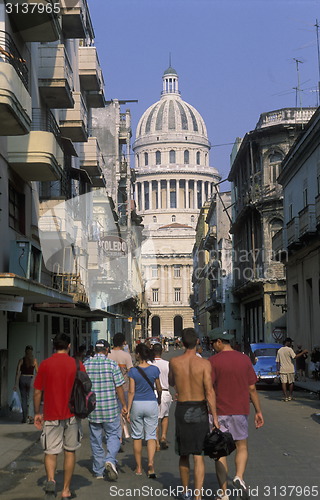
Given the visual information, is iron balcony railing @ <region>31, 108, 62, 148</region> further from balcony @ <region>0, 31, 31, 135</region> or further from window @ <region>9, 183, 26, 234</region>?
balcony @ <region>0, 31, 31, 135</region>

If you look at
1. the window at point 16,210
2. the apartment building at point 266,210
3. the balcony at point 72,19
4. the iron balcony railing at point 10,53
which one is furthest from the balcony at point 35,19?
the apartment building at point 266,210

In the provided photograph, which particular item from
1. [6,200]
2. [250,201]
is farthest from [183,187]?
[6,200]

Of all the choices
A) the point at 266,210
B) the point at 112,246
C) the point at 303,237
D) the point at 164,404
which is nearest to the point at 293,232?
the point at 303,237

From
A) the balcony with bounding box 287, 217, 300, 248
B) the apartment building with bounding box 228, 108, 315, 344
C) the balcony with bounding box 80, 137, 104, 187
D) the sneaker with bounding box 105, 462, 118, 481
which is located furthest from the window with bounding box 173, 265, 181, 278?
the sneaker with bounding box 105, 462, 118, 481

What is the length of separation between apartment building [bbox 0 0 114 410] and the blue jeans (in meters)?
4.37

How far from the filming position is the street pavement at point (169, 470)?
28.5 feet

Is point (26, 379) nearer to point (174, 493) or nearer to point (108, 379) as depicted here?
point (108, 379)

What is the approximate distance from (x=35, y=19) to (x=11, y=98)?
4.53 meters

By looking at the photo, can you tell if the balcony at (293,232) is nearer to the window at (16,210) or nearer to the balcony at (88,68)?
the balcony at (88,68)

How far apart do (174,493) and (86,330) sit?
29703 mm

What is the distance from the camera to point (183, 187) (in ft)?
534

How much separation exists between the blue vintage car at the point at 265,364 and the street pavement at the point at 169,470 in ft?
35.5

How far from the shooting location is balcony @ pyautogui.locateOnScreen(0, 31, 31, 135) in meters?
14.0

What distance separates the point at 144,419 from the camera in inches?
410
